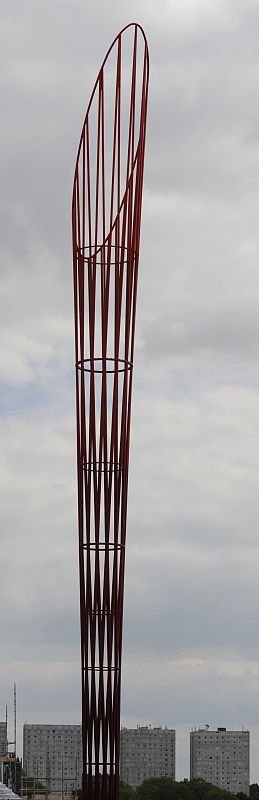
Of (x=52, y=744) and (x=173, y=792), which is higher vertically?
(x=52, y=744)

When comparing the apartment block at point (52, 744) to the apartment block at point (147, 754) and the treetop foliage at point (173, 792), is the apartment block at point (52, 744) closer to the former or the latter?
the apartment block at point (147, 754)

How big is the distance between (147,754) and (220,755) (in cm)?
403

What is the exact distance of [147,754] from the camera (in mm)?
72312

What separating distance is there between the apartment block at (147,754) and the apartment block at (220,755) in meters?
1.98

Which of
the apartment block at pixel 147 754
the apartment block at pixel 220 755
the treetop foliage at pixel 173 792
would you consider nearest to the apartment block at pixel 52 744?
the apartment block at pixel 147 754

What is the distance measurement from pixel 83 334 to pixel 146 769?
57.6 m

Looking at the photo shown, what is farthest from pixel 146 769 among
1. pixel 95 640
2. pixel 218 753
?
pixel 95 640

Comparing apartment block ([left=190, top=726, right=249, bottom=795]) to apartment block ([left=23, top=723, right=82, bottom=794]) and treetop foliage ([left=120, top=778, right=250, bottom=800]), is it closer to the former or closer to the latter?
apartment block ([left=23, top=723, right=82, bottom=794])

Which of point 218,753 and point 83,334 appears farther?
point 218,753

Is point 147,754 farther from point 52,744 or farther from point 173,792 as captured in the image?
point 173,792

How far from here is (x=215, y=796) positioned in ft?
191

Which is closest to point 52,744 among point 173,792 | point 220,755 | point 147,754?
point 147,754

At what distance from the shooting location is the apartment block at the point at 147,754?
72.1 metres

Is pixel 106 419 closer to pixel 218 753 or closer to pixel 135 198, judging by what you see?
pixel 135 198
